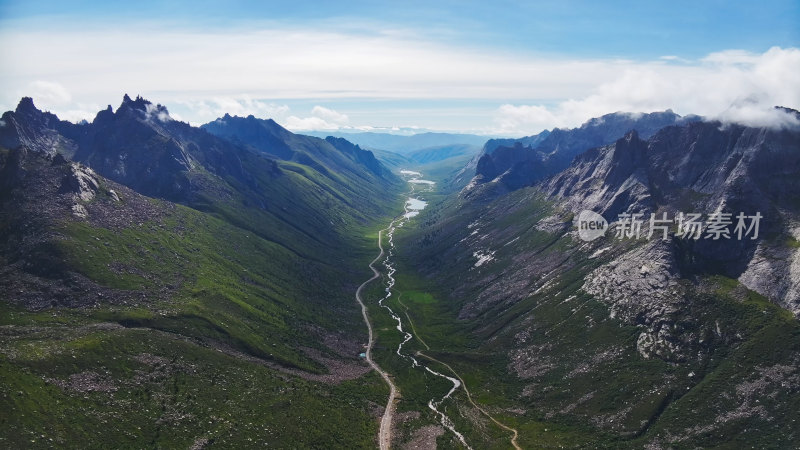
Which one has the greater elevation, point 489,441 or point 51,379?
point 51,379

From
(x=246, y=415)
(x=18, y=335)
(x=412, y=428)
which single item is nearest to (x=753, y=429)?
(x=412, y=428)

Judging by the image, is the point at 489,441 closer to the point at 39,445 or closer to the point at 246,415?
the point at 246,415

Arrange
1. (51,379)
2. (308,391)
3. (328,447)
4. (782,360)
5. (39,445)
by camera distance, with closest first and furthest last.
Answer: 1. (39,445)
2. (51,379)
3. (328,447)
4. (782,360)
5. (308,391)

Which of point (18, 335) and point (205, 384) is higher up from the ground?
point (18, 335)

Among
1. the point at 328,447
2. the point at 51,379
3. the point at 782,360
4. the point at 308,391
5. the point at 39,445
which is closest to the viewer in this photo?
the point at 39,445

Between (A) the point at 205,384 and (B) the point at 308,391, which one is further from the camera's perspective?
(B) the point at 308,391

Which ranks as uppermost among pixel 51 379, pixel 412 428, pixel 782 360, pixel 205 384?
pixel 782 360

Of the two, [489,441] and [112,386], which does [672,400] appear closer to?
[489,441]

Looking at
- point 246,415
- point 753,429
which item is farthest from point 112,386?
point 753,429

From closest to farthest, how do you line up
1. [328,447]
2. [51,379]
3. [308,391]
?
[51,379], [328,447], [308,391]
